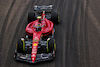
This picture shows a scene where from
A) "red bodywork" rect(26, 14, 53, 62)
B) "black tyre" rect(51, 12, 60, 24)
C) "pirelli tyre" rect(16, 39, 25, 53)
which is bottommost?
"pirelli tyre" rect(16, 39, 25, 53)

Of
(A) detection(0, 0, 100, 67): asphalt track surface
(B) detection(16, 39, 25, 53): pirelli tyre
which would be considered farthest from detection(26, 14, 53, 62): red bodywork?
(A) detection(0, 0, 100, 67): asphalt track surface

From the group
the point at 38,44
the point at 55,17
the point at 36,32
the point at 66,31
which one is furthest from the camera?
the point at 55,17

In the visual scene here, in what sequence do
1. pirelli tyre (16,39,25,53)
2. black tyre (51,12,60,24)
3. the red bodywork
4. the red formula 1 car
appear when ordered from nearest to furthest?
the red formula 1 car, the red bodywork, pirelli tyre (16,39,25,53), black tyre (51,12,60,24)

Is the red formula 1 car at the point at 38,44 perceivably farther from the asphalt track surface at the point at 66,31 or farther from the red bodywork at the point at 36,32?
the asphalt track surface at the point at 66,31

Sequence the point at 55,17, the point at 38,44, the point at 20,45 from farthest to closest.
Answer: the point at 55,17 → the point at 38,44 → the point at 20,45

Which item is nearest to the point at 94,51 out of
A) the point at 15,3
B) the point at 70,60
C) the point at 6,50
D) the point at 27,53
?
the point at 70,60

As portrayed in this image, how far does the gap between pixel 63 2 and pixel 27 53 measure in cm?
775

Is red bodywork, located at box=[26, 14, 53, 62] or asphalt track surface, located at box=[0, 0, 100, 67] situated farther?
asphalt track surface, located at box=[0, 0, 100, 67]

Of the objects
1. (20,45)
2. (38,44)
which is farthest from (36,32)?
(20,45)

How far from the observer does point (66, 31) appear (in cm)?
1533

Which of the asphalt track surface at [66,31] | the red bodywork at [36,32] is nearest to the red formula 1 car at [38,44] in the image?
the red bodywork at [36,32]

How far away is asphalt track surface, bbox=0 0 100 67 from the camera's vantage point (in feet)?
41.1

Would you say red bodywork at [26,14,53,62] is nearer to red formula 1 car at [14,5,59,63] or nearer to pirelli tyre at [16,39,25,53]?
red formula 1 car at [14,5,59,63]

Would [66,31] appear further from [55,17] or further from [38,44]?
[38,44]
